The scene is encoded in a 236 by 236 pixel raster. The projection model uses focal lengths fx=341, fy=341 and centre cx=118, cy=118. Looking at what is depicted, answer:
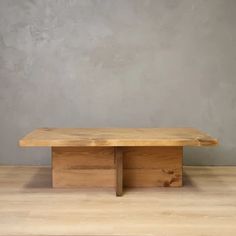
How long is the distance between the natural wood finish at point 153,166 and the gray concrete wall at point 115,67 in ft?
2.13

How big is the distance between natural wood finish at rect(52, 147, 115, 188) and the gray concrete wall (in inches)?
26.4

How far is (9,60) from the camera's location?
121 inches

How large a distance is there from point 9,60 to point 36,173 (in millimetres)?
1042

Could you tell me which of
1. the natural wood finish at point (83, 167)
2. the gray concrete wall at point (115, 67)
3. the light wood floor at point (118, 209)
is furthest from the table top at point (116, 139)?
the gray concrete wall at point (115, 67)

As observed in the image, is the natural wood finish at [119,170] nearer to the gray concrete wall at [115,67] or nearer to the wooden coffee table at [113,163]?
the wooden coffee table at [113,163]

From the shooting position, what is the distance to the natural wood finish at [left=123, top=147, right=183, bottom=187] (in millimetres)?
2486

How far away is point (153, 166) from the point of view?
2504 millimetres

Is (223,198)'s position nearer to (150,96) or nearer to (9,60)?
(150,96)

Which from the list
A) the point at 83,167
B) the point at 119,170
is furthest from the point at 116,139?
the point at 83,167

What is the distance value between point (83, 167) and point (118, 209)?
21.2 inches

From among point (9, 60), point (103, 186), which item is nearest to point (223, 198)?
point (103, 186)

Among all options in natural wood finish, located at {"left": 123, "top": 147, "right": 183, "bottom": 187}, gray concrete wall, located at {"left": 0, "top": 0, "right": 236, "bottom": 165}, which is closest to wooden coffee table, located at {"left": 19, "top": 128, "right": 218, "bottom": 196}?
natural wood finish, located at {"left": 123, "top": 147, "right": 183, "bottom": 187}

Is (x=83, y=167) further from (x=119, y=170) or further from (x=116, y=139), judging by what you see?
(x=116, y=139)

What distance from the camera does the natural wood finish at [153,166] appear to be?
249 centimetres
